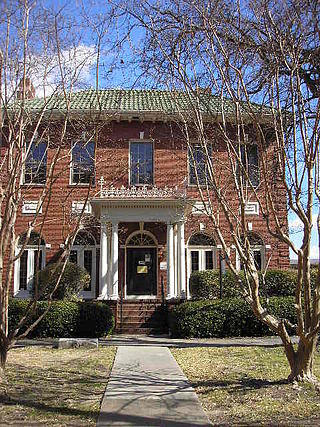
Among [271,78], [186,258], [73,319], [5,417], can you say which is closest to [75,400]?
[5,417]

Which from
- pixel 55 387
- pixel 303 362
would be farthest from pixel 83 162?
pixel 303 362

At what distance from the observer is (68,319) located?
1456 centimetres

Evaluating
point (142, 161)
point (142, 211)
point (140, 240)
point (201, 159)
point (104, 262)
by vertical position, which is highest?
point (142, 161)

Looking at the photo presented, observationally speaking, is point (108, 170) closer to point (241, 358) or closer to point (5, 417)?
point (241, 358)

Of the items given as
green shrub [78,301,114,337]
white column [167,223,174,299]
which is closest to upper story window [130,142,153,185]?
white column [167,223,174,299]

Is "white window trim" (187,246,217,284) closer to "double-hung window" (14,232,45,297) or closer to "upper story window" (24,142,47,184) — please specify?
"double-hung window" (14,232,45,297)

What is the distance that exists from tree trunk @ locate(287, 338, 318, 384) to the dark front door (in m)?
13.1

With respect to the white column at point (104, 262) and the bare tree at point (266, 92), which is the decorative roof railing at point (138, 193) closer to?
the white column at point (104, 262)

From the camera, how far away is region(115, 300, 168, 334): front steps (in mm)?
16312

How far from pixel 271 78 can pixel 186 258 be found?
531 inches

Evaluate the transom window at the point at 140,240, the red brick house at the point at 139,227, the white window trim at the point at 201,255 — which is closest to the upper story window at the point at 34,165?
the red brick house at the point at 139,227

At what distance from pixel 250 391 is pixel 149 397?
149 cm

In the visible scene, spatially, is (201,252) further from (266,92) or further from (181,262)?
(266,92)

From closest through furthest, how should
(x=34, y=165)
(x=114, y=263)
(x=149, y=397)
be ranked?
(x=149, y=397) → (x=34, y=165) → (x=114, y=263)
